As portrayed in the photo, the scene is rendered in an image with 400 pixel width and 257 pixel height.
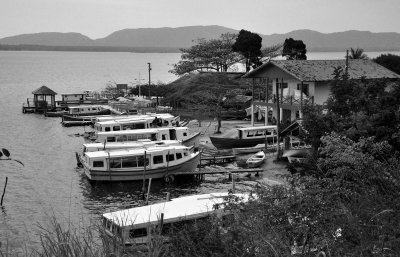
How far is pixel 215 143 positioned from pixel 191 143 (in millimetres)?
2133

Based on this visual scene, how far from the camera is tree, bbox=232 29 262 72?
7375 cm

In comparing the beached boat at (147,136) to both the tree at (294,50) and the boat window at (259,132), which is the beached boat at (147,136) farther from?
the tree at (294,50)

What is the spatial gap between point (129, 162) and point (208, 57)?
158 ft

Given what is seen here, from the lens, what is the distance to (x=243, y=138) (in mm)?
41594

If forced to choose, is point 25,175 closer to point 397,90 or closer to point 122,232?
point 397,90

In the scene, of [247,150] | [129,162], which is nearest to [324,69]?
[247,150]

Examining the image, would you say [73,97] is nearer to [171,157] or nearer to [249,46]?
[249,46]

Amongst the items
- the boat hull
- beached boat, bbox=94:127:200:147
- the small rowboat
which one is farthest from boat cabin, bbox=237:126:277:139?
the boat hull

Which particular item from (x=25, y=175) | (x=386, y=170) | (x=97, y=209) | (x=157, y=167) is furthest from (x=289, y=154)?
(x=386, y=170)

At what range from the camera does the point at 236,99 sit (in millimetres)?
62938

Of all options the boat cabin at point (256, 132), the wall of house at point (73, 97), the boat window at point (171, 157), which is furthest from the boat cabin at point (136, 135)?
the wall of house at point (73, 97)

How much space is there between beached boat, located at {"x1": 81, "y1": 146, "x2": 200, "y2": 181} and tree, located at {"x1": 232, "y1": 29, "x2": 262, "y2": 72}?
135ft

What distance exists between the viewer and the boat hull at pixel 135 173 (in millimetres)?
33125

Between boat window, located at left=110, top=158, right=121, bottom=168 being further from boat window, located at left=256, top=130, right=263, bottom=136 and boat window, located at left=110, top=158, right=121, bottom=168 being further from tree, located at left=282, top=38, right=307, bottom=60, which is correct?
tree, located at left=282, top=38, right=307, bottom=60
